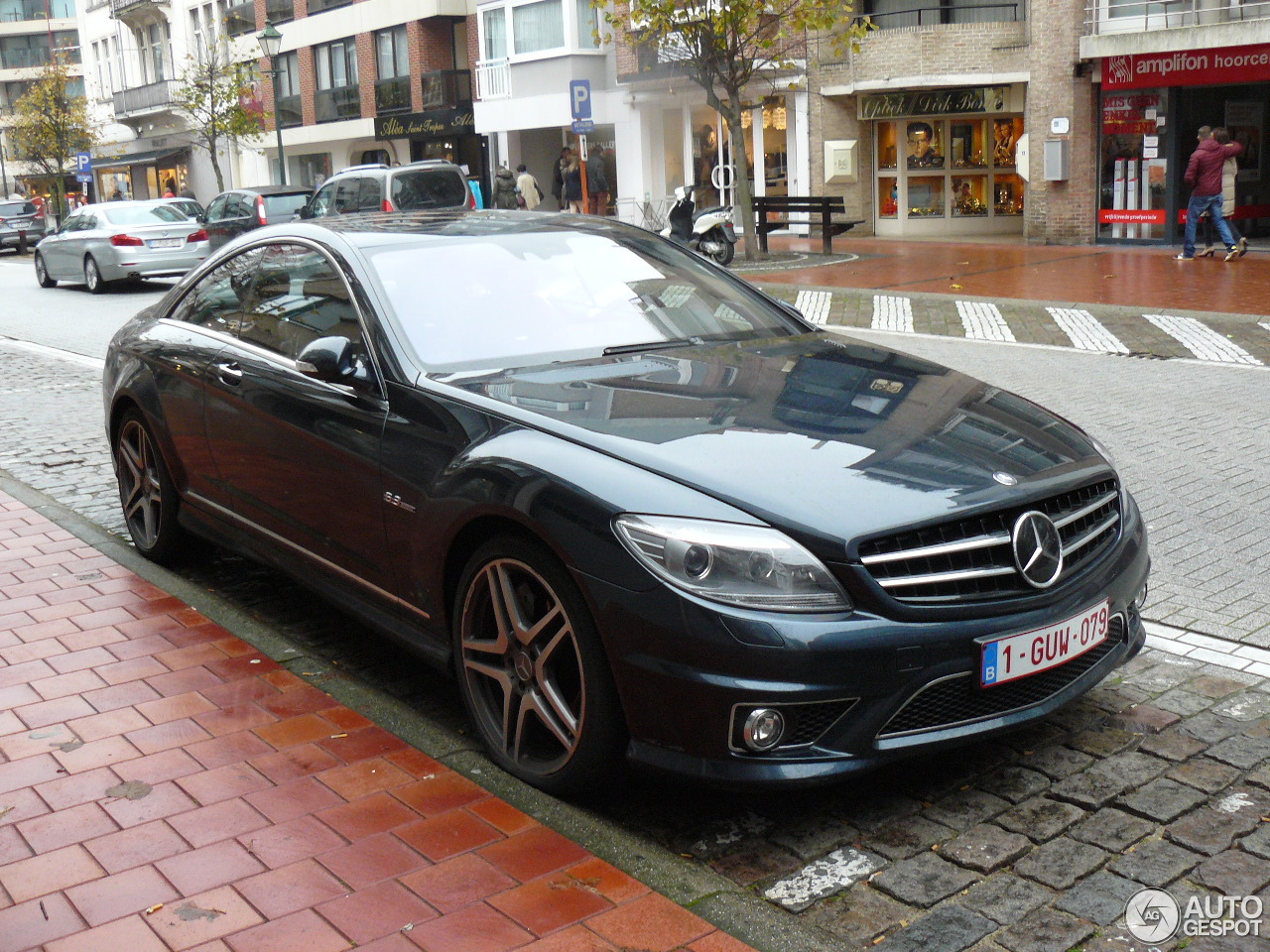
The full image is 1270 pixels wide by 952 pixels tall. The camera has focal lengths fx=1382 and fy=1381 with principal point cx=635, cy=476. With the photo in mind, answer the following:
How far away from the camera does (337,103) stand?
4447 centimetres

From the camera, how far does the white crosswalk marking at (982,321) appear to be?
1296cm

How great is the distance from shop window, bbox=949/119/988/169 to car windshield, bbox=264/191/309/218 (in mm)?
12552

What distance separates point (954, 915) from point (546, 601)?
1.23 meters

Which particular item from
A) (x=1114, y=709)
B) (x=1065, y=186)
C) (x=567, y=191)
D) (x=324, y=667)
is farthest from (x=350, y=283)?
(x=567, y=191)

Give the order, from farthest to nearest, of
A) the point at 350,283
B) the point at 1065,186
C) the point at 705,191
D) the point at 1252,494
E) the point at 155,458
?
the point at 705,191 < the point at 1065,186 < the point at 1252,494 < the point at 155,458 < the point at 350,283

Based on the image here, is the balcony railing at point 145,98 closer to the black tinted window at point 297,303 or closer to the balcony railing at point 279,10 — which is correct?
the balcony railing at point 279,10

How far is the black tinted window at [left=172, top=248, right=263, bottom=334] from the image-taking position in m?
5.33

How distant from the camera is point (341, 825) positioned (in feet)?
11.5

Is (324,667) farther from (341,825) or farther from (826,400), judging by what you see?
(826,400)

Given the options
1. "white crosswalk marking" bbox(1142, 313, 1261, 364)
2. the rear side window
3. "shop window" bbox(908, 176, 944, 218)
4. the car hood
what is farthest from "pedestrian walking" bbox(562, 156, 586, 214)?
the car hood

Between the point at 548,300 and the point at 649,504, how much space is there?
1531 mm

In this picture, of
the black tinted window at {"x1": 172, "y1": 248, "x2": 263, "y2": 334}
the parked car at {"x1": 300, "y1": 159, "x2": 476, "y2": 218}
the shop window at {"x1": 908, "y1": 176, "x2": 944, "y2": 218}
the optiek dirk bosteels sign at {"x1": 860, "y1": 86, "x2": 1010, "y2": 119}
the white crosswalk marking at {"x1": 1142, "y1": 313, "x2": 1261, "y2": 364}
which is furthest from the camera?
the shop window at {"x1": 908, "y1": 176, "x2": 944, "y2": 218}

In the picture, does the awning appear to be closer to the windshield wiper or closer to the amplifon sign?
the amplifon sign

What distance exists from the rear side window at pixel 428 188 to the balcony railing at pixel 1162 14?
35.3ft
